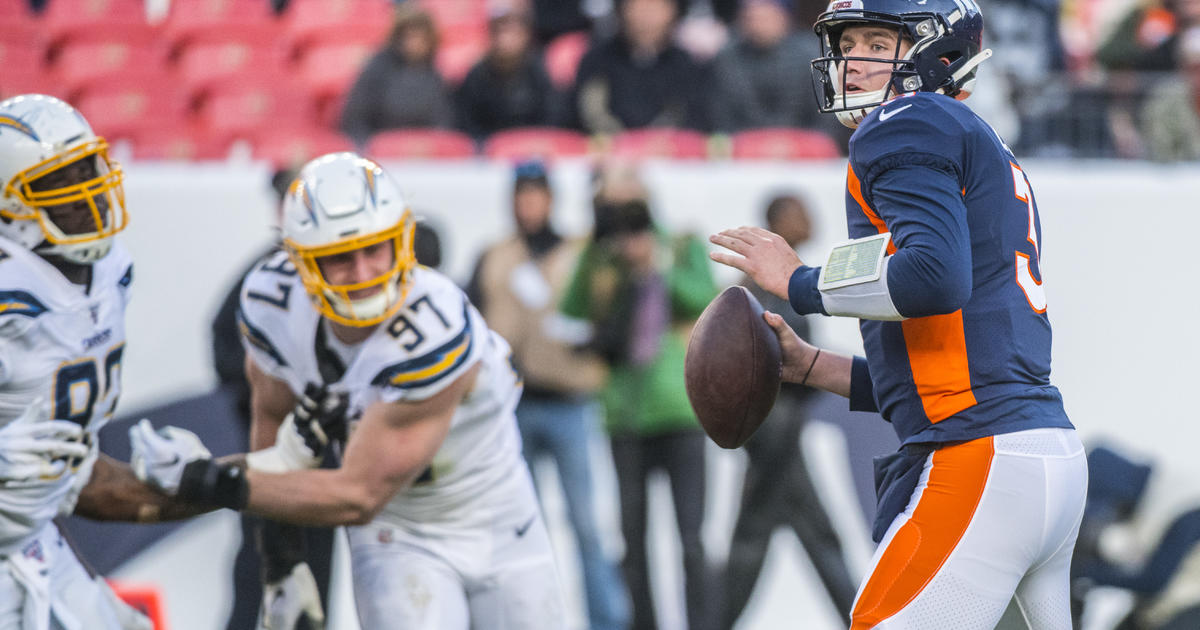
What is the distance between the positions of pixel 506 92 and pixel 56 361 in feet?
11.0

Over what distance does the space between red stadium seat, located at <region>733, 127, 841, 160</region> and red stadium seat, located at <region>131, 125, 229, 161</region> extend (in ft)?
7.44

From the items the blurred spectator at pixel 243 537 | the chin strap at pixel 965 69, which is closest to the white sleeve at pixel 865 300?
the chin strap at pixel 965 69

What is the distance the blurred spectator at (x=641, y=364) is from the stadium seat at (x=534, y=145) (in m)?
0.96

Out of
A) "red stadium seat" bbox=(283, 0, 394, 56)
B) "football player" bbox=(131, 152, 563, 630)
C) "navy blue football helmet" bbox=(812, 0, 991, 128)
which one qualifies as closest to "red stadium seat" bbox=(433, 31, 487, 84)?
"red stadium seat" bbox=(283, 0, 394, 56)

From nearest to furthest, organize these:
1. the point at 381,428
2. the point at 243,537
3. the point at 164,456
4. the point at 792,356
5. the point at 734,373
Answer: the point at 734,373
the point at 792,356
the point at 164,456
the point at 381,428
the point at 243,537

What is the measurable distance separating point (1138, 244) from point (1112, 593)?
4.85ft

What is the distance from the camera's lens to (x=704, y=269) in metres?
4.88

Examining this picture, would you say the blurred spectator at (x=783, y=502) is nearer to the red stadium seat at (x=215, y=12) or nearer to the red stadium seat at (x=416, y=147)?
the red stadium seat at (x=416, y=147)

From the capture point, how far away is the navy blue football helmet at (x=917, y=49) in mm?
2434

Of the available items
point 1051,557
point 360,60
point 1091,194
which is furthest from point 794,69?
point 1051,557

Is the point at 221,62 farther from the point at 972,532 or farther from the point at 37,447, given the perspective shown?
the point at 972,532

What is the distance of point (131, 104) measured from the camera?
254 inches

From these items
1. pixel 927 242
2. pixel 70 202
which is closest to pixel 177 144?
pixel 70 202

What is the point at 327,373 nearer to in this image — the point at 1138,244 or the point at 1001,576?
the point at 1001,576
